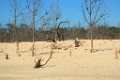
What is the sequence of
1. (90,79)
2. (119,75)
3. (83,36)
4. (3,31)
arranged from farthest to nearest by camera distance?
(83,36)
(3,31)
(119,75)
(90,79)

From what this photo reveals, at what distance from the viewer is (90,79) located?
11570mm

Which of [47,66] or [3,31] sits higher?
[3,31]

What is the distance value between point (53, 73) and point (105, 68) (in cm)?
285

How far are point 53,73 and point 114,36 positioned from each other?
149 ft

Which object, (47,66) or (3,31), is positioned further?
(3,31)

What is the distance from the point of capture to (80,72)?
13.5 metres

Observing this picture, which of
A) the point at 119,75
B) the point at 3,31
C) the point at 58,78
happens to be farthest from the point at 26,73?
the point at 3,31

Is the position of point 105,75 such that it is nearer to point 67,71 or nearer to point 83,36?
point 67,71

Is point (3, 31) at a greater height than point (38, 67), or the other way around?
point (3, 31)

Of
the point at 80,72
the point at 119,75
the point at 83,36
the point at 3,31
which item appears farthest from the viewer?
the point at 83,36

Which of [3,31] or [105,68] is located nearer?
[105,68]

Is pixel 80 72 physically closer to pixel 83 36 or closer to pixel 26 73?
pixel 26 73

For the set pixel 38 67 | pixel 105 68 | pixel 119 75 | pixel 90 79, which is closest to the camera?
pixel 90 79

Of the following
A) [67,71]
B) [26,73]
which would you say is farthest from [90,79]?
[26,73]
